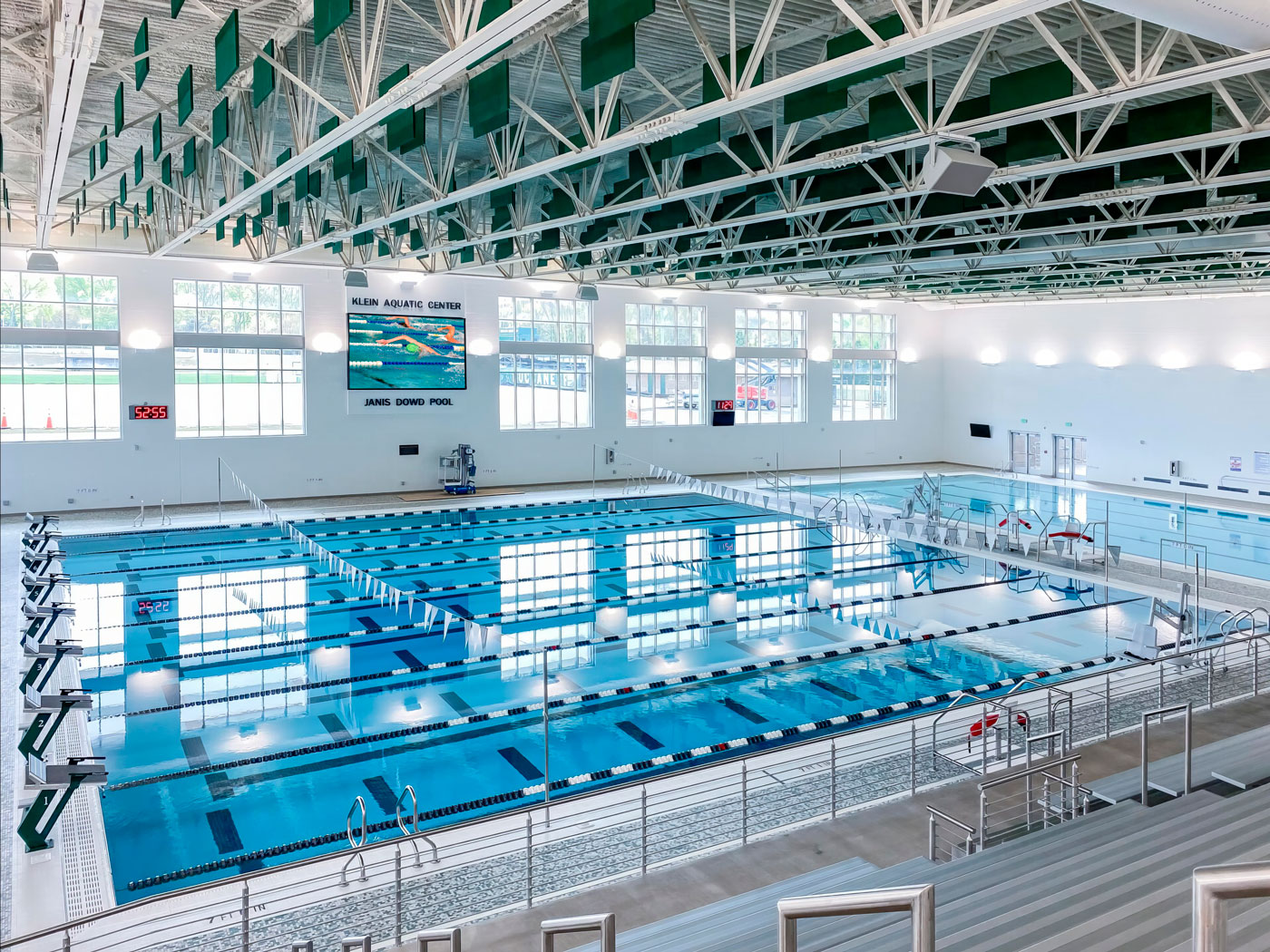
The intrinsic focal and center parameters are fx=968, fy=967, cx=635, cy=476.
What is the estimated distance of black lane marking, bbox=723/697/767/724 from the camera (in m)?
9.10

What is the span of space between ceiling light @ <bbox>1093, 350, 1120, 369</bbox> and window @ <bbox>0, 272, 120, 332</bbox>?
918 inches

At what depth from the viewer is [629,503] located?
2128cm

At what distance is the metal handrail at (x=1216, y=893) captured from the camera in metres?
1.26

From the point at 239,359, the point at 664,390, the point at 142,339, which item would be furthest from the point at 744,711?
the point at 664,390

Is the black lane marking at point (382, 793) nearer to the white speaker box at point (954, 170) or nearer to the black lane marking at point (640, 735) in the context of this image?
the black lane marking at point (640, 735)

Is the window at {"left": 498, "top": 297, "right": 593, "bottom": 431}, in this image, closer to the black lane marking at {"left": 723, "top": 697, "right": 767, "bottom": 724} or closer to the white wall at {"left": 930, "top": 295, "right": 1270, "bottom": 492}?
the white wall at {"left": 930, "top": 295, "right": 1270, "bottom": 492}

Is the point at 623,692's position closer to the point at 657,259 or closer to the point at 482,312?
the point at 657,259

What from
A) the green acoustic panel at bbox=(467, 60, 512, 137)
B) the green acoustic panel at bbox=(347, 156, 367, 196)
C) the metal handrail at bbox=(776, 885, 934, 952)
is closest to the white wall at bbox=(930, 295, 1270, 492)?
the green acoustic panel at bbox=(347, 156, 367, 196)

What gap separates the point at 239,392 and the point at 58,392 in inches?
129

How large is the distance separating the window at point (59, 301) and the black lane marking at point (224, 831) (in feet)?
48.5

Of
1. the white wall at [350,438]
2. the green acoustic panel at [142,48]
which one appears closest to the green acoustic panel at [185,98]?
the green acoustic panel at [142,48]

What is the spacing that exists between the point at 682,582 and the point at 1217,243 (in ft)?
34.4

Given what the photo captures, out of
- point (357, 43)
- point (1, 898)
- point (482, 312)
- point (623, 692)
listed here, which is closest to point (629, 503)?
point (482, 312)

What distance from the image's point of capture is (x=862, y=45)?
6484 millimetres
